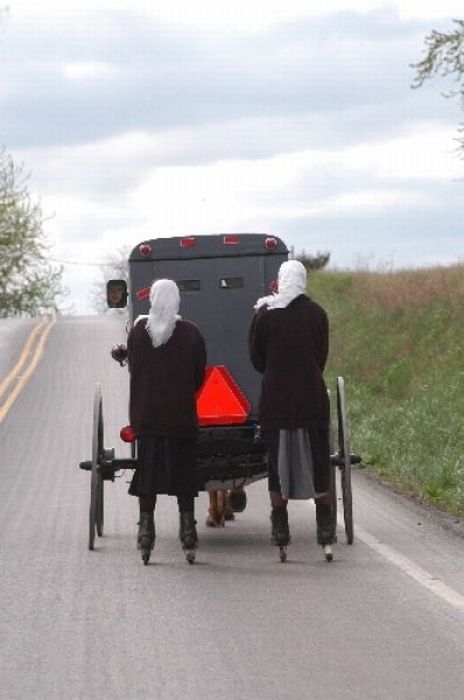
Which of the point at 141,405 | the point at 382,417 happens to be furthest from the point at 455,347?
the point at 141,405

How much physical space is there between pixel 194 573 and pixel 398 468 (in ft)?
24.5

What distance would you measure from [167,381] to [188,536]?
3.53 feet

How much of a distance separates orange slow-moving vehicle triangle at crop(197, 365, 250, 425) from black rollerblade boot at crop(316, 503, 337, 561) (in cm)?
117

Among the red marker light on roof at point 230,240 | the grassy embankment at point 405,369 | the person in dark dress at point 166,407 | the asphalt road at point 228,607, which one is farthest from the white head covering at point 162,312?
the grassy embankment at point 405,369

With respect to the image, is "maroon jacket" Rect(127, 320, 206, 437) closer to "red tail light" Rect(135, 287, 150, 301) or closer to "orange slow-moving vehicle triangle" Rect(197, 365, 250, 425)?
"orange slow-moving vehicle triangle" Rect(197, 365, 250, 425)

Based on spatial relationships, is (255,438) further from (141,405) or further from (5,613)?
(5,613)

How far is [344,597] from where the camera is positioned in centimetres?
1120

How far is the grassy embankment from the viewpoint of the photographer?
64.4 feet

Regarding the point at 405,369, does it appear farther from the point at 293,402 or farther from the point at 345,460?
the point at 293,402

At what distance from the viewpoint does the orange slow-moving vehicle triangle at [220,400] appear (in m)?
13.9

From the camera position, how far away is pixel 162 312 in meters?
13.1

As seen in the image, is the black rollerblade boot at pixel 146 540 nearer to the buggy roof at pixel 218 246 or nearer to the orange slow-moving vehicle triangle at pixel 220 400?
the orange slow-moving vehicle triangle at pixel 220 400

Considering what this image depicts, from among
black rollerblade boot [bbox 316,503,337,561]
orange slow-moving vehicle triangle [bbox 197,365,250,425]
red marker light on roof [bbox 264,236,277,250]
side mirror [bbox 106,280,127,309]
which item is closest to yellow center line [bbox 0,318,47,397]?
red marker light on roof [bbox 264,236,277,250]

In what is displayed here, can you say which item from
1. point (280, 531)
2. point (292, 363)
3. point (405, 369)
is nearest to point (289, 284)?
point (292, 363)
